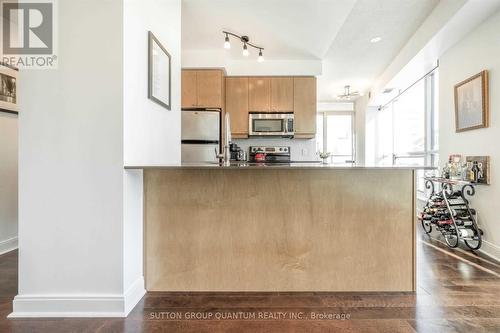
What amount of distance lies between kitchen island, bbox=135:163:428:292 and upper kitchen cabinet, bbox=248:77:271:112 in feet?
9.15

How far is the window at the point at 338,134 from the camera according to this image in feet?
24.3

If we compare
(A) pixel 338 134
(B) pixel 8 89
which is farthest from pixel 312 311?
(A) pixel 338 134

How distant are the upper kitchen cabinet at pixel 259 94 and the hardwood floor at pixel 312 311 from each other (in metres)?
3.22

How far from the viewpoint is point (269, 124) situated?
4.55 metres

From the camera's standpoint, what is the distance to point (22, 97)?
1712 mm

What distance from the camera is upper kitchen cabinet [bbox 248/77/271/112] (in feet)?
15.1

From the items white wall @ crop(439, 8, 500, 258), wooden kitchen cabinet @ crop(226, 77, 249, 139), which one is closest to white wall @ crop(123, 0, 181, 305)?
wooden kitchen cabinet @ crop(226, 77, 249, 139)

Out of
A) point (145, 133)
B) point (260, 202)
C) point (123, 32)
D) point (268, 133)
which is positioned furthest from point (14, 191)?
point (268, 133)

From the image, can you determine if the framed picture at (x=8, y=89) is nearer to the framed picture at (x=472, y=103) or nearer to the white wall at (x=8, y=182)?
the white wall at (x=8, y=182)

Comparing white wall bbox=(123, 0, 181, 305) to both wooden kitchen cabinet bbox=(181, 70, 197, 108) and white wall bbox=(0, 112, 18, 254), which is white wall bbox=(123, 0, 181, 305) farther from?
white wall bbox=(0, 112, 18, 254)

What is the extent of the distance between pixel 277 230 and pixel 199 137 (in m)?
2.40

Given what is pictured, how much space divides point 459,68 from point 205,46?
10.8 ft

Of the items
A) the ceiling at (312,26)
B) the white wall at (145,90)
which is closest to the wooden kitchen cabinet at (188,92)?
the ceiling at (312,26)

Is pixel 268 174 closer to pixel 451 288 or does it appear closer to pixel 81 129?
pixel 81 129
